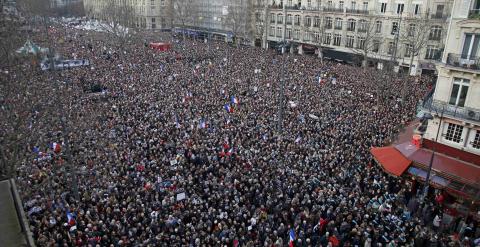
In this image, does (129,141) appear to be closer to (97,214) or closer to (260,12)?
(97,214)

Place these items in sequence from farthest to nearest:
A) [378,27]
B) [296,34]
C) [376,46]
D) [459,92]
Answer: [296,34]
[376,46]
[378,27]
[459,92]

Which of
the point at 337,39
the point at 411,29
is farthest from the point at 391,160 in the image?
the point at 337,39

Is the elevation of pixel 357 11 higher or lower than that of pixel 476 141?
higher

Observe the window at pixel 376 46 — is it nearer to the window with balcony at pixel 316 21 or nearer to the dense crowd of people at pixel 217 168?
the window with balcony at pixel 316 21

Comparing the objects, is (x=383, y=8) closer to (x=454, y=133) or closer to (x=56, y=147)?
(x=454, y=133)

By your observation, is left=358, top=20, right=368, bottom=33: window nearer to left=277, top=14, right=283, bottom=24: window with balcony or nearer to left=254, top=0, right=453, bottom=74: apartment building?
left=254, top=0, right=453, bottom=74: apartment building

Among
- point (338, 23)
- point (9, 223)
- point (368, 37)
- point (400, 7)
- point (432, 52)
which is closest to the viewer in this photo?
point (9, 223)

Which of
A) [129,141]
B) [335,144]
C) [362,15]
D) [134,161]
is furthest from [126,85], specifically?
[362,15]
